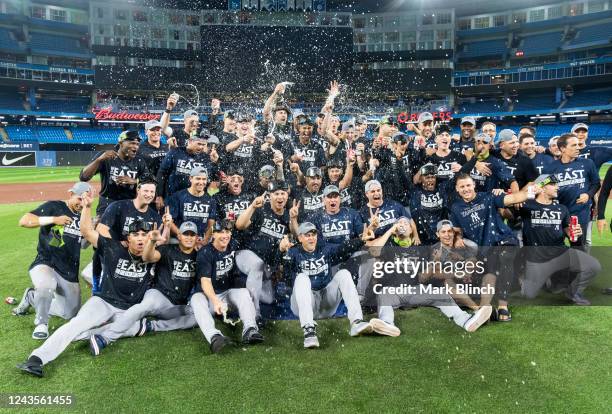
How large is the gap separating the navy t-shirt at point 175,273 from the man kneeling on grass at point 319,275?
1.22 metres

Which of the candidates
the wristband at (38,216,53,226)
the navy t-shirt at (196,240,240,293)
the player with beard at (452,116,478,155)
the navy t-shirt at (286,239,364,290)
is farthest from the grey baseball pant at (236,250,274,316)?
the player with beard at (452,116,478,155)

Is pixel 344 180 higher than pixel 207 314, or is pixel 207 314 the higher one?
pixel 344 180

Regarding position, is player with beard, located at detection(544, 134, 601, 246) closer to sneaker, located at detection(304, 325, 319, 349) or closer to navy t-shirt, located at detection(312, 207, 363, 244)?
navy t-shirt, located at detection(312, 207, 363, 244)

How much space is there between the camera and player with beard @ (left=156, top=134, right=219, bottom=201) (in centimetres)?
734

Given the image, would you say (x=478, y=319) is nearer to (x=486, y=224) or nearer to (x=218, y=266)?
(x=486, y=224)

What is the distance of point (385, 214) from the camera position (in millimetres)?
6707

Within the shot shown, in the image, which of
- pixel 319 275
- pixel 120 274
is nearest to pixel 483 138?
pixel 319 275

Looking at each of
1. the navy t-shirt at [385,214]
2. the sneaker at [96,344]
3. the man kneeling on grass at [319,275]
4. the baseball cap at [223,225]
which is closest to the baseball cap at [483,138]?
the navy t-shirt at [385,214]

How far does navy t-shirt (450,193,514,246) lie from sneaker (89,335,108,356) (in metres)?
4.99

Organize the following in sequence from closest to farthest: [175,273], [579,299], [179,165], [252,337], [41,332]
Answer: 1. [252,337]
2. [41,332]
3. [175,273]
4. [579,299]
5. [179,165]

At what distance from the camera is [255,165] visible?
8.42m

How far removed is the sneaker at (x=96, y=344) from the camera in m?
5.03

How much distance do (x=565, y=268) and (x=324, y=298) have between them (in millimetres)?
3634

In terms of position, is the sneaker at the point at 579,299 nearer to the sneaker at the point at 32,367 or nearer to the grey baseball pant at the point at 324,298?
the grey baseball pant at the point at 324,298
